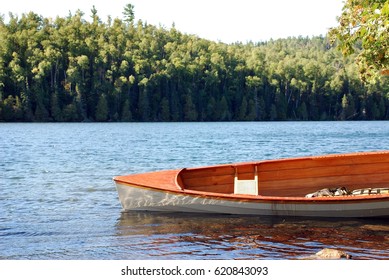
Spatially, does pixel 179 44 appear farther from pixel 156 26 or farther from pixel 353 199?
pixel 353 199

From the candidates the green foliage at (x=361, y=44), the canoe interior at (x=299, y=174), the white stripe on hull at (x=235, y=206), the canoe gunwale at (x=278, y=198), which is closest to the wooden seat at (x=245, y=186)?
the canoe interior at (x=299, y=174)

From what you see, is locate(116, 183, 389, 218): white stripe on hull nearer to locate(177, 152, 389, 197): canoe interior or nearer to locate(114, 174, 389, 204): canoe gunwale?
locate(114, 174, 389, 204): canoe gunwale

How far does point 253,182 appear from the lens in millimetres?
14133

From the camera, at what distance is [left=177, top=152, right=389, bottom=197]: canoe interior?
46.1ft

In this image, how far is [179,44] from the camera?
131m

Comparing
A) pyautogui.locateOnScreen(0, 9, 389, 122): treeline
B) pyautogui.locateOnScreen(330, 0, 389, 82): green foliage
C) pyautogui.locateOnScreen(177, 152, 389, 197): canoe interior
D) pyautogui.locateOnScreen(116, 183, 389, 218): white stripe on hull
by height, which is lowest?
pyautogui.locateOnScreen(116, 183, 389, 218): white stripe on hull

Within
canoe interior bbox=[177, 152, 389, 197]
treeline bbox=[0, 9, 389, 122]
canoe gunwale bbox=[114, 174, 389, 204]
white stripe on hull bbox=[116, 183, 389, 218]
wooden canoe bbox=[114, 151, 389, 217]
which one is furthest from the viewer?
treeline bbox=[0, 9, 389, 122]

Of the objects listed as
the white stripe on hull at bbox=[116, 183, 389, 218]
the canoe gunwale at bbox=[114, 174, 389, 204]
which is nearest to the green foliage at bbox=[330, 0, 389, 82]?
the canoe gunwale at bbox=[114, 174, 389, 204]

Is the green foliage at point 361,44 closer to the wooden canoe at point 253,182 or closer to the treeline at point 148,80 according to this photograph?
the wooden canoe at point 253,182

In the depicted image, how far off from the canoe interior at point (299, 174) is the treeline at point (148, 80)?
81973 mm

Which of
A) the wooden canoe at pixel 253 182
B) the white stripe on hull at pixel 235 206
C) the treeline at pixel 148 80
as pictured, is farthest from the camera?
the treeline at pixel 148 80

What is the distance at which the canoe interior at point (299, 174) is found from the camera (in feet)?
46.1

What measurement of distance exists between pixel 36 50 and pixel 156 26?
124ft
